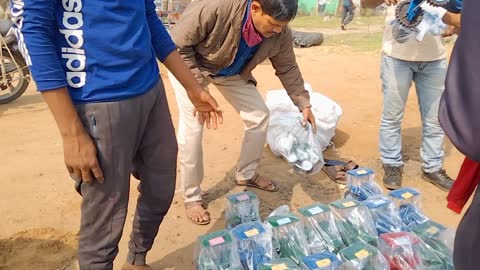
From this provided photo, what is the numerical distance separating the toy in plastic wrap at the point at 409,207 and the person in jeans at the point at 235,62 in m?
0.81

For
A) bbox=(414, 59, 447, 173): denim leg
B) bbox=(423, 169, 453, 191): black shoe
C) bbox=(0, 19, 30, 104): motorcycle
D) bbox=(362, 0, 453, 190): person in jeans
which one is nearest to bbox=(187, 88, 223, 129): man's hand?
bbox=(362, 0, 453, 190): person in jeans

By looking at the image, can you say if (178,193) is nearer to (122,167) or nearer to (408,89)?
(122,167)

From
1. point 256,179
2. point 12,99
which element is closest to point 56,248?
point 256,179

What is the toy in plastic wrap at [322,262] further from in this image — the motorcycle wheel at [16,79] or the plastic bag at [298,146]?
the motorcycle wheel at [16,79]

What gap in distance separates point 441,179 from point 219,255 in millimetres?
2102

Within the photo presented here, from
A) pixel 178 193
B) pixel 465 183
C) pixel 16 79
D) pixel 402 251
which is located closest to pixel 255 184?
pixel 178 193

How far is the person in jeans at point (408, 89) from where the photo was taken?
121 inches

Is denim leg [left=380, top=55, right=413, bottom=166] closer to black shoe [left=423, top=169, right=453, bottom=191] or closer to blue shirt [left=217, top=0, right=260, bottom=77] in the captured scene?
black shoe [left=423, top=169, right=453, bottom=191]

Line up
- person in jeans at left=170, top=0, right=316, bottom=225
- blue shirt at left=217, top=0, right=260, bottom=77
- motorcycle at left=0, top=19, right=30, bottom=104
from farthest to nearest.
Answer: motorcycle at left=0, top=19, right=30, bottom=104, blue shirt at left=217, top=0, right=260, bottom=77, person in jeans at left=170, top=0, right=316, bottom=225

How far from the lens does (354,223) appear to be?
219 centimetres

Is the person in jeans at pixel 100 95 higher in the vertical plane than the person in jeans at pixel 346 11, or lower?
higher

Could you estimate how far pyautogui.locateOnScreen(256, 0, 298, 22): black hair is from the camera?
92.7 inches

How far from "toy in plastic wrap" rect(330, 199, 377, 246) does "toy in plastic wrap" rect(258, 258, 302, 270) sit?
0.40 metres

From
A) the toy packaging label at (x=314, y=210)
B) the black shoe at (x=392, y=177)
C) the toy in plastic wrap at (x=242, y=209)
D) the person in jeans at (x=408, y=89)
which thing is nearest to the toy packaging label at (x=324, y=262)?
the toy packaging label at (x=314, y=210)
